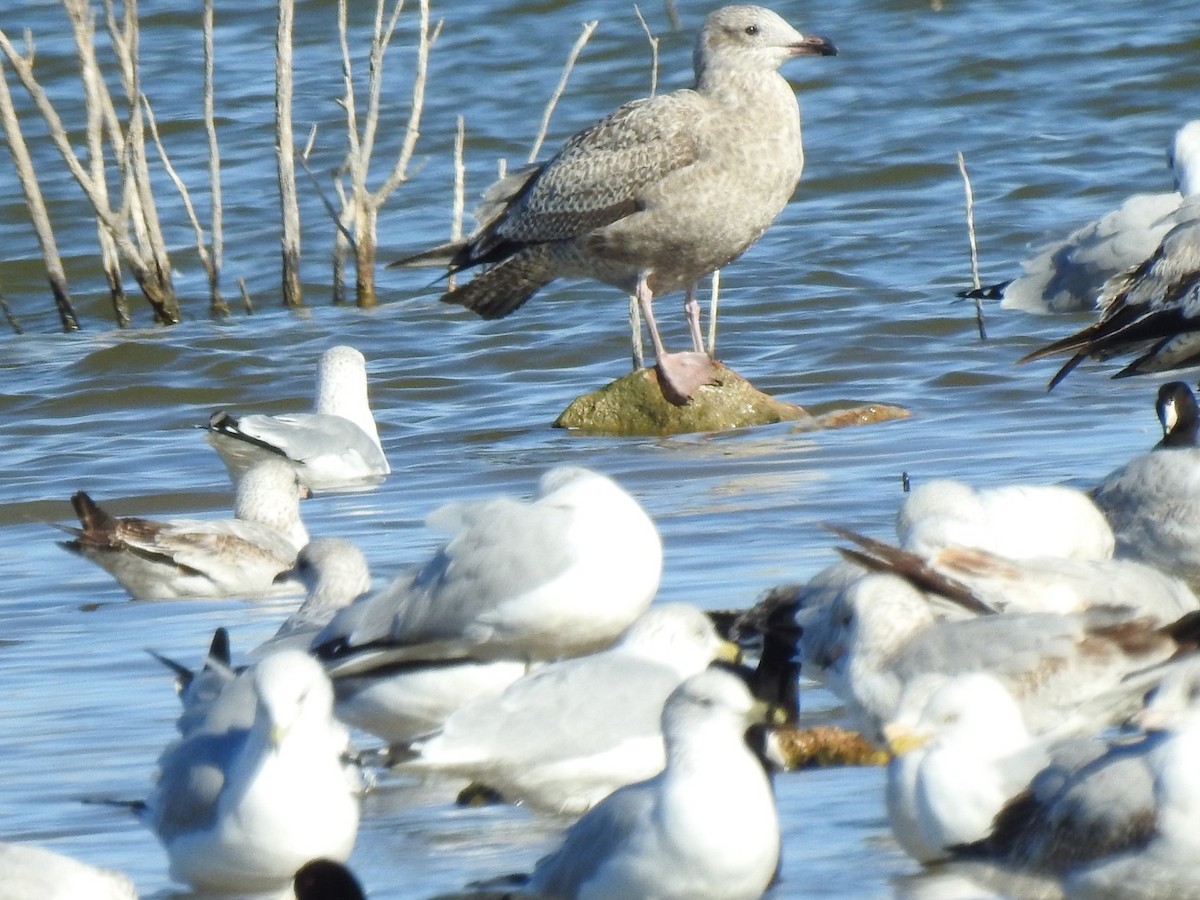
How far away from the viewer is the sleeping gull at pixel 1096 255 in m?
12.5

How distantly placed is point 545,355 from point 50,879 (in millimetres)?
9261

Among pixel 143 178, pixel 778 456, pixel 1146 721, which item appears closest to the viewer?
pixel 1146 721

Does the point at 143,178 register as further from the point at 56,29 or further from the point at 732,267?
the point at 56,29

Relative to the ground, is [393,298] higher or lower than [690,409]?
lower

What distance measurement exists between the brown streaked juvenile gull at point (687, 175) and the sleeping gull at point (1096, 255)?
5.62 feet

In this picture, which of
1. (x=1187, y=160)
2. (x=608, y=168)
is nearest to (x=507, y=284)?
(x=608, y=168)

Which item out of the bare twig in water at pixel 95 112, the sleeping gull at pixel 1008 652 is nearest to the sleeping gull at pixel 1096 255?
the bare twig in water at pixel 95 112

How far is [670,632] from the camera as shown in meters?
4.91

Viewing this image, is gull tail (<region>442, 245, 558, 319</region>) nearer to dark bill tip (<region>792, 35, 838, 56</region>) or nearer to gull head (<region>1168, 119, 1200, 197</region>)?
dark bill tip (<region>792, 35, 838, 56</region>)

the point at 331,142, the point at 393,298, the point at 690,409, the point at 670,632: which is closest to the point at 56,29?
the point at 331,142

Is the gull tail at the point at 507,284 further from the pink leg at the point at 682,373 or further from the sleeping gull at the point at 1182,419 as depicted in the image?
the sleeping gull at the point at 1182,419

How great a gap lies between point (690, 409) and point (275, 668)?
6.10 m

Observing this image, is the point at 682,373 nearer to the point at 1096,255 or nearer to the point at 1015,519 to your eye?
the point at 1096,255

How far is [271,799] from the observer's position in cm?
427
